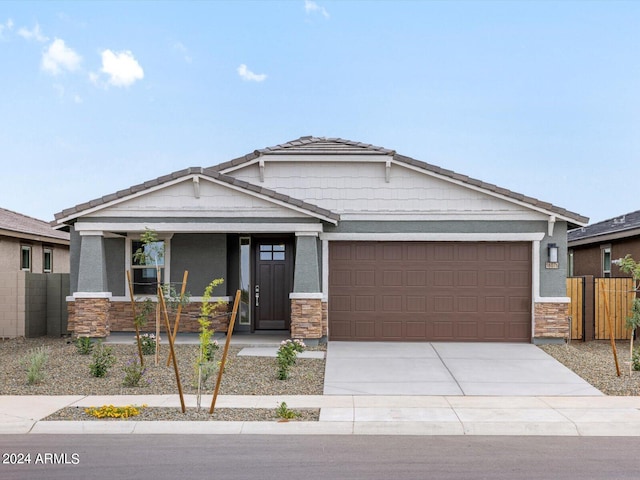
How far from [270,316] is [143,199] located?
473 centimetres

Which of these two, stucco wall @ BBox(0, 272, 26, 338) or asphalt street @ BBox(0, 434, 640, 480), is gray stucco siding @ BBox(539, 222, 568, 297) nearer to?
asphalt street @ BBox(0, 434, 640, 480)

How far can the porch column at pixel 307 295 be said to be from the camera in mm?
15953

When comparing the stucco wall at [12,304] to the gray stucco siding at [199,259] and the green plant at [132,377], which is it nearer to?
the gray stucco siding at [199,259]

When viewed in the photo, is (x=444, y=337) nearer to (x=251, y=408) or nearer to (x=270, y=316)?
(x=270, y=316)

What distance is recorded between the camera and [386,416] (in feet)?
31.3

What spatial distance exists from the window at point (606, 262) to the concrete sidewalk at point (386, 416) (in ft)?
40.4

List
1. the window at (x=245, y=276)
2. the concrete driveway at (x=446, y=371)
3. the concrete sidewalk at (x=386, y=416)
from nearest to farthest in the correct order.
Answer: the concrete sidewalk at (x=386, y=416) → the concrete driveway at (x=446, y=371) → the window at (x=245, y=276)

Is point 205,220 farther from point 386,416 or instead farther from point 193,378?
point 386,416

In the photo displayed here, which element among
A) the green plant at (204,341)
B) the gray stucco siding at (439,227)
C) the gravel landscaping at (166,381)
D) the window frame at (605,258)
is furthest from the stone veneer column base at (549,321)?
the green plant at (204,341)

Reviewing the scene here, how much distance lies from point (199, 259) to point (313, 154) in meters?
4.00

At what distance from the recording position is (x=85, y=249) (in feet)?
53.2

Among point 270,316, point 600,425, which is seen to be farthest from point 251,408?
point 270,316

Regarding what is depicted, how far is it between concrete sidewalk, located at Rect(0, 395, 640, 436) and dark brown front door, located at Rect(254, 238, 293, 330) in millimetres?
7440

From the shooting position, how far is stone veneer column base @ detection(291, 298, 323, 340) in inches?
628
